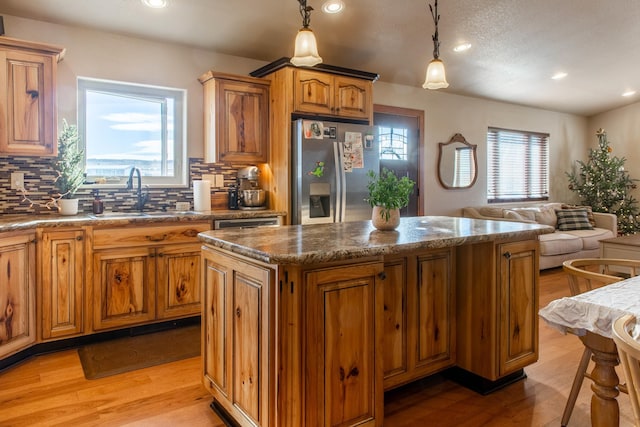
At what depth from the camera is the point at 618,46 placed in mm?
4949

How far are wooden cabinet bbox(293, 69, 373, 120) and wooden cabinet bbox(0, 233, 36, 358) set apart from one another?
7.67 feet

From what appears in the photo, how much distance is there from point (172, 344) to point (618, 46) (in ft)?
18.7

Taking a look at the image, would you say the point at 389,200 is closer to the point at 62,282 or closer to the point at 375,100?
the point at 62,282

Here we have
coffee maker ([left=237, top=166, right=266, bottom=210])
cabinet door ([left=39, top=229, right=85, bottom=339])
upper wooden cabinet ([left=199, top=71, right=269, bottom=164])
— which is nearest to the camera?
cabinet door ([left=39, top=229, right=85, bottom=339])

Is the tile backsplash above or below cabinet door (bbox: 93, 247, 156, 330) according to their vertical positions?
above

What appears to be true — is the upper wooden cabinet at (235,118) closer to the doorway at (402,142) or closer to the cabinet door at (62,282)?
the cabinet door at (62,282)

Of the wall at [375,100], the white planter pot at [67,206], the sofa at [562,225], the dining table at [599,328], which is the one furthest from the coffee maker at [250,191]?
the sofa at [562,225]

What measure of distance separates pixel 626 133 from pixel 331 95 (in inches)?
241

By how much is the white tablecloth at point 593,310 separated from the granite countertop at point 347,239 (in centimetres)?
59

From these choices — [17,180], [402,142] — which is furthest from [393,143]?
[17,180]

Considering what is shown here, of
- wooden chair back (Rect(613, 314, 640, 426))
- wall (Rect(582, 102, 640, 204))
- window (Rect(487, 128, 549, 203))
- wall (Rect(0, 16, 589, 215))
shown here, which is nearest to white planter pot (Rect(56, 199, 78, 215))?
wall (Rect(0, 16, 589, 215))

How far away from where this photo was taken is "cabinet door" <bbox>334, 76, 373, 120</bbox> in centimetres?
414

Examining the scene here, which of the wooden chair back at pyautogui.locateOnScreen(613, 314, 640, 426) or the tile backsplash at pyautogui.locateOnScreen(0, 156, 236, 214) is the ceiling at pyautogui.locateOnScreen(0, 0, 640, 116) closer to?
the tile backsplash at pyautogui.locateOnScreen(0, 156, 236, 214)

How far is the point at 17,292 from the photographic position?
2.74m
